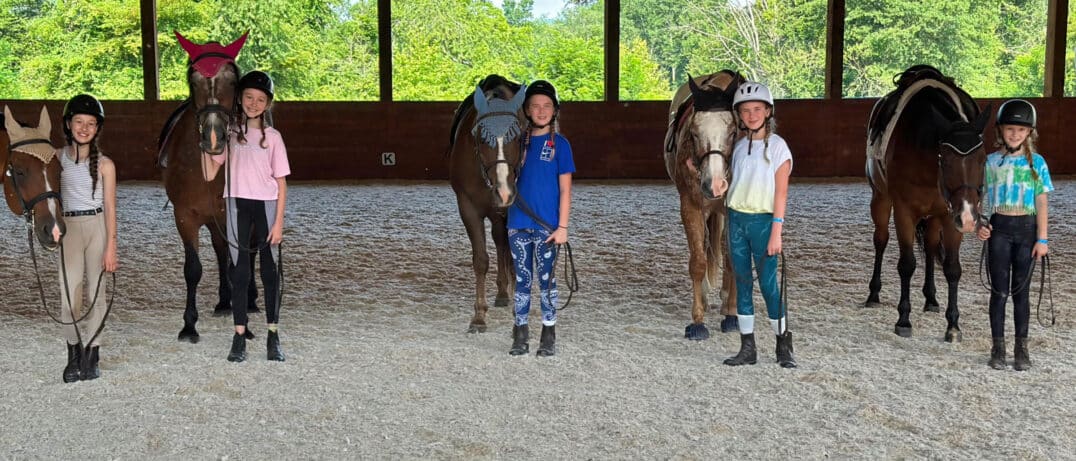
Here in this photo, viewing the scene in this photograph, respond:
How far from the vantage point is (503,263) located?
18.4 ft

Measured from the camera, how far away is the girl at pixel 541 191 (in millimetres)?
4297

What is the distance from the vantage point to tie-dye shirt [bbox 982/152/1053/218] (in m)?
4.04

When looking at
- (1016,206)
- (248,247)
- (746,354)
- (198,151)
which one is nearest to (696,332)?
(746,354)

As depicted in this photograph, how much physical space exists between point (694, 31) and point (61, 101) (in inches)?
385

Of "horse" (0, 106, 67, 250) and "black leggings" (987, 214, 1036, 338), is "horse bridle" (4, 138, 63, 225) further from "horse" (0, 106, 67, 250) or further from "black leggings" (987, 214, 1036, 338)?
"black leggings" (987, 214, 1036, 338)

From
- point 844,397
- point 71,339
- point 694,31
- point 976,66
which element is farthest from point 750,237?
point 976,66

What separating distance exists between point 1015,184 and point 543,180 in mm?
2014

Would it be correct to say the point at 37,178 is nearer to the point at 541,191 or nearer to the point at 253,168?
the point at 253,168

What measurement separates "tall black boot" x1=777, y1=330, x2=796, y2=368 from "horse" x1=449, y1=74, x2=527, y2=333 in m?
1.37

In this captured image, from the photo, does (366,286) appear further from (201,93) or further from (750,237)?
(750,237)

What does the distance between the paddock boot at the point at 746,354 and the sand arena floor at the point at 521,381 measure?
0.05 m

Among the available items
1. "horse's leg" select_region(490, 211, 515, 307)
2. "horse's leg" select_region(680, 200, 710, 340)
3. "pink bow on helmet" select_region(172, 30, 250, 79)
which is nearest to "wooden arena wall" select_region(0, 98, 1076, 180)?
"horse's leg" select_region(490, 211, 515, 307)

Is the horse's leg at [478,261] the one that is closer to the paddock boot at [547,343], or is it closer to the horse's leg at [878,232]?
the paddock boot at [547,343]

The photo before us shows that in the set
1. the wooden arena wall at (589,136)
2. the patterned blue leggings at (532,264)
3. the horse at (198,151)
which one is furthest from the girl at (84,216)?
the wooden arena wall at (589,136)
